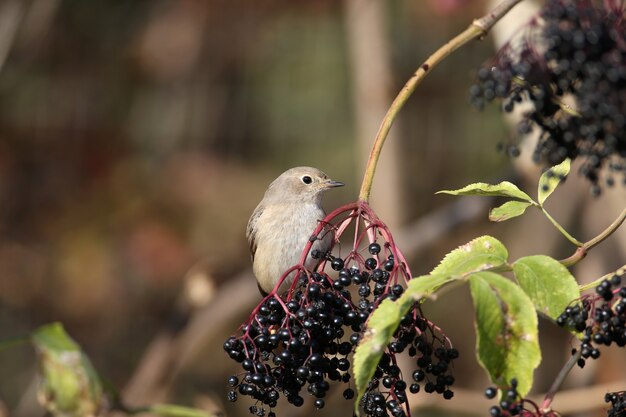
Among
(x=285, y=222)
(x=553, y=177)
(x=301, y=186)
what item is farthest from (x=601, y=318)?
(x=301, y=186)

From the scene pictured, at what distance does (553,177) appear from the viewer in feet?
9.12

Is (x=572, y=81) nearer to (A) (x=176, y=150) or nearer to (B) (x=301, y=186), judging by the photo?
(B) (x=301, y=186)

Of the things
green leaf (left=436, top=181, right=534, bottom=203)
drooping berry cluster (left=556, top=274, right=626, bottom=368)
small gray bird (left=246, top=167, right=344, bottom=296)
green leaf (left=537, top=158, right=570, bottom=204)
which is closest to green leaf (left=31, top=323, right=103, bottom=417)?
green leaf (left=436, top=181, right=534, bottom=203)

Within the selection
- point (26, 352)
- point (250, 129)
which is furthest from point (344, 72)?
point (26, 352)

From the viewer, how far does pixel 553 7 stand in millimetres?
2342

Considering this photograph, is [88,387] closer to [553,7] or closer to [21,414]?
[553,7]

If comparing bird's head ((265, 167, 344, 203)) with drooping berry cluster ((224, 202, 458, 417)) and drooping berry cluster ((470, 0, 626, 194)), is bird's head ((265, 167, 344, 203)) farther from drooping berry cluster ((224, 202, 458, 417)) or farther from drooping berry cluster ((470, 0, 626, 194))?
drooping berry cluster ((470, 0, 626, 194))

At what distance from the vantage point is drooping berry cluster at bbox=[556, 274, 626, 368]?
2.40 meters

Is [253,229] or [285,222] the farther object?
[253,229]

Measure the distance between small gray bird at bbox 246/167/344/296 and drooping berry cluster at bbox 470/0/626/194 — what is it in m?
2.47

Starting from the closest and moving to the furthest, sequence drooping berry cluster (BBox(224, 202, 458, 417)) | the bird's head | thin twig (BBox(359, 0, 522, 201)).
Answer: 1. drooping berry cluster (BBox(224, 202, 458, 417))
2. thin twig (BBox(359, 0, 522, 201))
3. the bird's head

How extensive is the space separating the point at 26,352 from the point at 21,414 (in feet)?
5.79

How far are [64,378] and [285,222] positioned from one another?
9.17 feet

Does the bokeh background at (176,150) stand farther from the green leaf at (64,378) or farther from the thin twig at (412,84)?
the green leaf at (64,378)
